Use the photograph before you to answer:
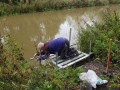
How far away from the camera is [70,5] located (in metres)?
19.7

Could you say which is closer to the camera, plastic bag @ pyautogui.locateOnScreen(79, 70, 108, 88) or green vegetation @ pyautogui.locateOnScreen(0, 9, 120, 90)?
green vegetation @ pyautogui.locateOnScreen(0, 9, 120, 90)

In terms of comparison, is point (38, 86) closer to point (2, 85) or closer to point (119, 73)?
point (2, 85)

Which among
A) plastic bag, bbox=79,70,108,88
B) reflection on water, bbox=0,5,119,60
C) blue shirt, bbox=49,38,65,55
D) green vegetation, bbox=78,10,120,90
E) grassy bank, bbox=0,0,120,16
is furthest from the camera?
grassy bank, bbox=0,0,120,16

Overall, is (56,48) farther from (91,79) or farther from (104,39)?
(91,79)

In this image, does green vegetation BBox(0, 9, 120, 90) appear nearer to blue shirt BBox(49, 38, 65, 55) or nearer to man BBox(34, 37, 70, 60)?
man BBox(34, 37, 70, 60)

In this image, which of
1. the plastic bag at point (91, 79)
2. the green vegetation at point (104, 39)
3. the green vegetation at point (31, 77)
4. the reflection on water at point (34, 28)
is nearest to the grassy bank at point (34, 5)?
the reflection on water at point (34, 28)

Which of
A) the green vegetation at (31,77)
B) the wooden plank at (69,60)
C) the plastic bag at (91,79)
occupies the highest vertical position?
the green vegetation at (31,77)

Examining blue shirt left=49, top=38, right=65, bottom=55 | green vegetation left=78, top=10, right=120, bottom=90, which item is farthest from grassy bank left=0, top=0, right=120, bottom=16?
blue shirt left=49, top=38, right=65, bottom=55

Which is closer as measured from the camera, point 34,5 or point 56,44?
point 56,44

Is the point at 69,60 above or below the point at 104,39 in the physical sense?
below

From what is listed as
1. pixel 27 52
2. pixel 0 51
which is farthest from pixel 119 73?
pixel 27 52

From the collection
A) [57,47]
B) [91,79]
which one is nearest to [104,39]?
[57,47]

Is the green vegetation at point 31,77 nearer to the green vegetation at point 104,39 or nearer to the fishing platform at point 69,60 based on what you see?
the green vegetation at point 104,39

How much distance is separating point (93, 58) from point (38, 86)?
270cm
